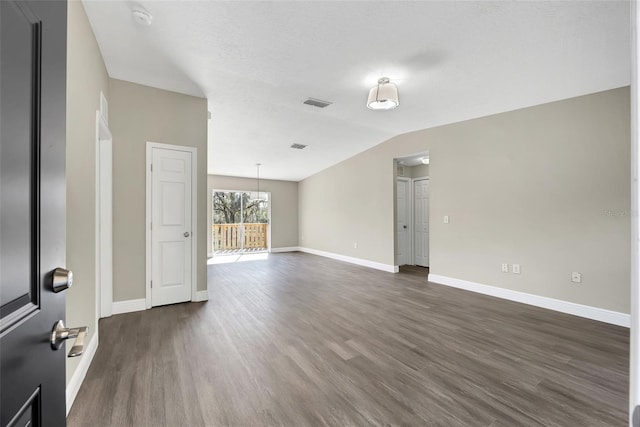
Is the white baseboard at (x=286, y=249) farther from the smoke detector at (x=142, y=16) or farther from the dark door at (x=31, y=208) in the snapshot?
the dark door at (x=31, y=208)

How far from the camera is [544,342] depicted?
2.61 metres

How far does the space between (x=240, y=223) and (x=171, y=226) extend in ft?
17.1

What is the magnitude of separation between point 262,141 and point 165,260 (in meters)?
3.05

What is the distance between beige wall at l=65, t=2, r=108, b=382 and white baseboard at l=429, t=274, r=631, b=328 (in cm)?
469

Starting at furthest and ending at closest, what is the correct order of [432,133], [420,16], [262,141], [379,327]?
[262,141] < [432,133] < [379,327] < [420,16]

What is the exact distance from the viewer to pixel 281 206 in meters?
9.11

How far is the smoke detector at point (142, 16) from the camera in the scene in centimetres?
214

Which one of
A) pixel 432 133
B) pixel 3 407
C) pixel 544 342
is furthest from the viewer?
pixel 432 133

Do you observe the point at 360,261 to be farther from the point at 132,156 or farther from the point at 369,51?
the point at 132,156

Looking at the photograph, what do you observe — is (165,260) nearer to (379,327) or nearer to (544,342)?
(379,327)

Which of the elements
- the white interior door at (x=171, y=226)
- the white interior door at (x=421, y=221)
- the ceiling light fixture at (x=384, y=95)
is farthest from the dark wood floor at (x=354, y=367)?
the white interior door at (x=421, y=221)

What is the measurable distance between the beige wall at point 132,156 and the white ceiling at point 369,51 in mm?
193

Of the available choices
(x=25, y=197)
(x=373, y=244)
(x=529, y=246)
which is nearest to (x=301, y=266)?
(x=373, y=244)

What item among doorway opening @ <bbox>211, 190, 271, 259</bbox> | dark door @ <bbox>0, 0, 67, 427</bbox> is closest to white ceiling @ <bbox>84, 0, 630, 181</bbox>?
dark door @ <bbox>0, 0, 67, 427</bbox>
